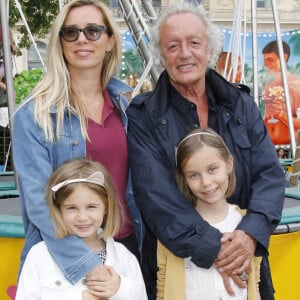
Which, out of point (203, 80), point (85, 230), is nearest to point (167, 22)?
point (203, 80)

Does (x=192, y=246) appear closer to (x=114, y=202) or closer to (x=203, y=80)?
(x=114, y=202)

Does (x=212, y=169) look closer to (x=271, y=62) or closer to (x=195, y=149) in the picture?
(x=195, y=149)

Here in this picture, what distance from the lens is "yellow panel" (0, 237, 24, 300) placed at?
2.46m

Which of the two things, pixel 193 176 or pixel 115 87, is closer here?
pixel 193 176

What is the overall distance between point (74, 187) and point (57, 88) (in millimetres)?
320

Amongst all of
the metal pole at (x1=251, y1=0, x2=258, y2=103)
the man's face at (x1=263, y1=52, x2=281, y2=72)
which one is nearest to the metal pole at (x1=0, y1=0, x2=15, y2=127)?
the metal pole at (x1=251, y1=0, x2=258, y2=103)

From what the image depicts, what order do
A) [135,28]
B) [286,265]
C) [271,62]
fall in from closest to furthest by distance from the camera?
[286,265] → [135,28] → [271,62]

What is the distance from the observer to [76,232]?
1.78 m

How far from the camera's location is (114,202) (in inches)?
72.5

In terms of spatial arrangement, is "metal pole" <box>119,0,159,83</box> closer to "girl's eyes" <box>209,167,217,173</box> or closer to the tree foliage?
"girl's eyes" <box>209,167,217,173</box>

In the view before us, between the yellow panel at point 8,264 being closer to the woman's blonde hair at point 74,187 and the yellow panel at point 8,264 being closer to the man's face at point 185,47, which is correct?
the woman's blonde hair at point 74,187

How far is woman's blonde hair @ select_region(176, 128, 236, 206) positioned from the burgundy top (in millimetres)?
195

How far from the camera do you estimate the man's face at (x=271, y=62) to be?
14117 mm

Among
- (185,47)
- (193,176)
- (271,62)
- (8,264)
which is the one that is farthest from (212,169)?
(271,62)
